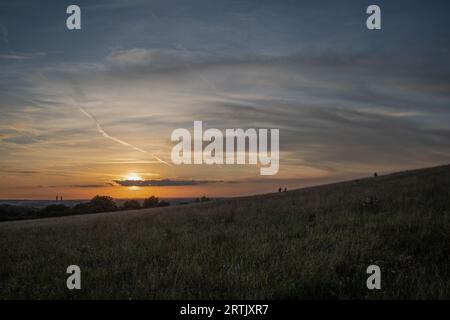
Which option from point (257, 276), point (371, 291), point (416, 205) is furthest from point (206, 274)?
point (416, 205)

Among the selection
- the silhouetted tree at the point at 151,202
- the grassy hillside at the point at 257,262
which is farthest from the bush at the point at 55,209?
the grassy hillside at the point at 257,262

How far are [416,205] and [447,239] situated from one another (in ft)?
18.9

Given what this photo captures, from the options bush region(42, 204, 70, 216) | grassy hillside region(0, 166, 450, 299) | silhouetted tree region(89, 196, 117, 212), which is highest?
silhouetted tree region(89, 196, 117, 212)

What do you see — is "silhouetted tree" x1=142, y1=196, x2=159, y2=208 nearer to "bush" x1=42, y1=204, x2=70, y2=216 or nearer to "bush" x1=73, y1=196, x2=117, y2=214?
"bush" x1=73, y1=196, x2=117, y2=214

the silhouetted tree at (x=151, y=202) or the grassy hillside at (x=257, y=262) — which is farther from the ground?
the silhouetted tree at (x=151, y=202)

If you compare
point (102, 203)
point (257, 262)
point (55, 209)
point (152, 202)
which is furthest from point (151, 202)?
point (257, 262)

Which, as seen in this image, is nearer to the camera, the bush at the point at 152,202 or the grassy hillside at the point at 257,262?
the grassy hillside at the point at 257,262

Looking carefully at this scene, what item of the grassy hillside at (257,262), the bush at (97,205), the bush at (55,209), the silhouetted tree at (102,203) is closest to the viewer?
the grassy hillside at (257,262)

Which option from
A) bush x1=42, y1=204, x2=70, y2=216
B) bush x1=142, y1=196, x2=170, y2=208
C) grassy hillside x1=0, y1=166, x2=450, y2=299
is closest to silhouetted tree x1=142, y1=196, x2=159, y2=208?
bush x1=142, y1=196, x2=170, y2=208

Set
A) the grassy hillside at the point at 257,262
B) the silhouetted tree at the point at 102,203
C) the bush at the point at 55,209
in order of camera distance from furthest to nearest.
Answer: the bush at the point at 55,209
the silhouetted tree at the point at 102,203
the grassy hillside at the point at 257,262

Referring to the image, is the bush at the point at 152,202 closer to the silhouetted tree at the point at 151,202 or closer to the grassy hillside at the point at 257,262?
the silhouetted tree at the point at 151,202
